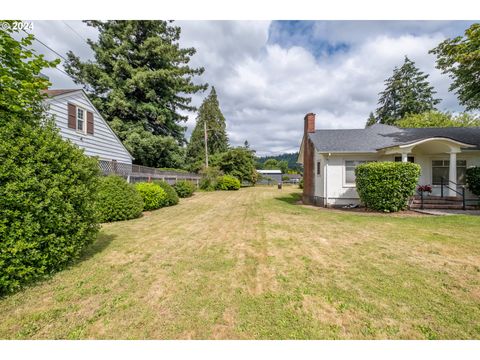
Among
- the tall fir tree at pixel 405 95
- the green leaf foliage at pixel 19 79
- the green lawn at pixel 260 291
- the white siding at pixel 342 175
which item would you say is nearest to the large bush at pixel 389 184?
the white siding at pixel 342 175

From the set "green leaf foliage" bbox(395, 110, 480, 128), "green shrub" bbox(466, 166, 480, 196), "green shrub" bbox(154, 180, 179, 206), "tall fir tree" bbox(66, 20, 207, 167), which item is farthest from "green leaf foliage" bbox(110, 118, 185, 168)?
"green leaf foliage" bbox(395, 110, 480, 128)

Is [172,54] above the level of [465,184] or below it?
above

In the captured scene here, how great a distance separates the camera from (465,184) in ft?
36.4

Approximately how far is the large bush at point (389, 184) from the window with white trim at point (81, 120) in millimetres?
14927

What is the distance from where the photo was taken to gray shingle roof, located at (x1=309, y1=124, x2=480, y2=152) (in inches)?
464

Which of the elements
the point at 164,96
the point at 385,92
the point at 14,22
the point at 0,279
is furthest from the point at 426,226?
the point at 385,92

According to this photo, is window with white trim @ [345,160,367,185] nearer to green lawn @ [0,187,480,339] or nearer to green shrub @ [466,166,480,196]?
green shrub @ [466,166,480,196]

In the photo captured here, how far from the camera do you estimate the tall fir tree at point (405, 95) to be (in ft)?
110

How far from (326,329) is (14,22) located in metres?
7.24

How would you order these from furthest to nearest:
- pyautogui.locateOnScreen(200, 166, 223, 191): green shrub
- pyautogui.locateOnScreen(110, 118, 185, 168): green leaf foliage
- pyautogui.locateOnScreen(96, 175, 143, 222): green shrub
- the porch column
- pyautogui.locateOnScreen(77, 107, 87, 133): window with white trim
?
pyautogui.locateOnScreen(200, 166, 223, 191): green shrub → pyautogui.locateOnScreen(110, 118, 185, 168): green leaf foliage → pyautogui.locateOnScreen(77, 107, 87, 133): window with white trim → the porch column → pyautogui.locateOnScreen(96, 175, 143, 222): green shrub

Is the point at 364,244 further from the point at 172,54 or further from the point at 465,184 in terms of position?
the point at 172,54

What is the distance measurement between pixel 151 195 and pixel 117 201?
266 cm

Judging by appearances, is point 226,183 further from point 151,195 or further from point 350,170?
point 350,170

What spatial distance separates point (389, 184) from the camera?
357 inches
